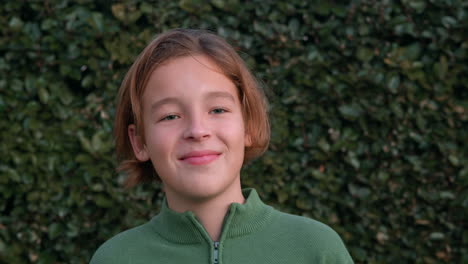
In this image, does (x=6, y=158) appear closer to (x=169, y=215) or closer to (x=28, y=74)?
(x=28, y=74)

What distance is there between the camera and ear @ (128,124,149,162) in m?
2.10

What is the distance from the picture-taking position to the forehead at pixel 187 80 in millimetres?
1838

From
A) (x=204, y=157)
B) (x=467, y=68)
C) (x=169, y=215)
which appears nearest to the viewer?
(x=204, y=157)

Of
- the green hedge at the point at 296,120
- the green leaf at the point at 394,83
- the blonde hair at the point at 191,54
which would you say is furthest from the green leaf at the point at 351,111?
the blonde hair at the point at 191,54

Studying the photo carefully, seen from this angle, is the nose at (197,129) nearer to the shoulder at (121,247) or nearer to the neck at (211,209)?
the neck at (211,209)

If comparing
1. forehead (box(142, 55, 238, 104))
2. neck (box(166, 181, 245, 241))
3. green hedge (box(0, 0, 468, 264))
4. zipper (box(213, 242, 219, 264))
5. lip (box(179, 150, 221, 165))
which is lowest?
green hedge (box(0, 0, 468, 264))

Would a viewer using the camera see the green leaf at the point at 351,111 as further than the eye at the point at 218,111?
Yes

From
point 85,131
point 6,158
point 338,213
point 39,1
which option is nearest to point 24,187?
point 6,158

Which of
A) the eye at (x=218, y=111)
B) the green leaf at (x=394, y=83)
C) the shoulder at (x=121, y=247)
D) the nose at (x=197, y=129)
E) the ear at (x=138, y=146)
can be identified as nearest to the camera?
the nose at (x=197, y=129)

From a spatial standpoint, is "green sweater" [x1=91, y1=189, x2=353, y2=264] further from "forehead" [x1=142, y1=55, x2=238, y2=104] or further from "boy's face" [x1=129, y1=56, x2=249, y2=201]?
"forehead" [x1=142, y1=55, x2=238, y2=104]

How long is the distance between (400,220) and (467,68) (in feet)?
3.17

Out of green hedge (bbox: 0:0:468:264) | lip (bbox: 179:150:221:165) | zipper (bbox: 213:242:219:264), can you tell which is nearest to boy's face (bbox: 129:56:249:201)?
lip (bbox: 179:150:221:165)

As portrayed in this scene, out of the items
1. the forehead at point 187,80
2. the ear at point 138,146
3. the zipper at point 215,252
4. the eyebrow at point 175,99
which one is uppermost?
the forehead at point 187,80

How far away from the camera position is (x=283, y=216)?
6.53ft
